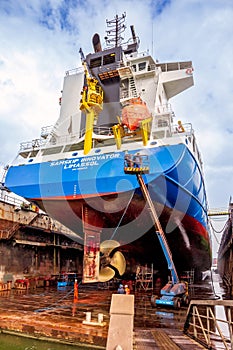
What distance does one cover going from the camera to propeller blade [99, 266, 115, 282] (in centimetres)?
1465

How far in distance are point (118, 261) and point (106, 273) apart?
112 cm

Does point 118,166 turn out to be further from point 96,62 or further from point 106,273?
point 96,62

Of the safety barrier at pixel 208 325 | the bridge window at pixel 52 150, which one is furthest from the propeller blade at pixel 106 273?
the safety barrier at pixel 208 325

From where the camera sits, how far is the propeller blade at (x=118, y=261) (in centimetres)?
1570

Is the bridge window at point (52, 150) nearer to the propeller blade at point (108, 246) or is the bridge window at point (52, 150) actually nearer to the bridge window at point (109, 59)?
the propeller blade at point (108, 246)

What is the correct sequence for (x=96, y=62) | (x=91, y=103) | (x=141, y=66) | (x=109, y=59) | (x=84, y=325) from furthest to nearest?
(x=96, y=62), (x=109, y=59), (x=141, y=66), (x=91, y=103), (x=84, y=325)

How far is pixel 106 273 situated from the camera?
1507cm

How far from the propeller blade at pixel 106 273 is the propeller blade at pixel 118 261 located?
1.19 ft

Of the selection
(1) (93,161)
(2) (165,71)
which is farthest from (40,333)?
(2) (165,71)

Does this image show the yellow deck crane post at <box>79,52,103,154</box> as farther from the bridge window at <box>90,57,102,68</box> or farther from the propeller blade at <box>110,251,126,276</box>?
the propeller blade at <box>110,251,126,276</box>

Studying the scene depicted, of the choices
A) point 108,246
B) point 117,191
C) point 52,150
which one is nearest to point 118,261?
point 108,246

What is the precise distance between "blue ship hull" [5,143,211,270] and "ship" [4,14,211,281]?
4 cm

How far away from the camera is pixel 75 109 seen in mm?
17000

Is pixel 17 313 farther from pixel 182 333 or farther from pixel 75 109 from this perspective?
pixel 75 109
